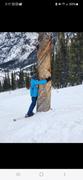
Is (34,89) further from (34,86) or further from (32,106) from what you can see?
→ (32,106)

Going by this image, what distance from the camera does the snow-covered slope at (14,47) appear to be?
146 inches

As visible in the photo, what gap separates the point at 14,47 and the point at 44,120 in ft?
2.53

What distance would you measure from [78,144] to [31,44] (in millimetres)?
1092

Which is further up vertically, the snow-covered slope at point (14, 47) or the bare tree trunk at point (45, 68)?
the snow-covered slope at point (14, 47)

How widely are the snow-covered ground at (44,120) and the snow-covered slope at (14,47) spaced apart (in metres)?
0.39

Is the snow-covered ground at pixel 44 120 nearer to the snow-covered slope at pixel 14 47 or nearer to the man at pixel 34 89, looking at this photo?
the man at pixel 34 89

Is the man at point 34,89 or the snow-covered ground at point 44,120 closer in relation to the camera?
the snow-covered ground at point 44,120

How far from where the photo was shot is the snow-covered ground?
3564mm

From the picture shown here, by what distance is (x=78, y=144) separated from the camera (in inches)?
136

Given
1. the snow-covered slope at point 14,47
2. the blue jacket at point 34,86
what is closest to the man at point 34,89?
the blue jacket at point 34,86

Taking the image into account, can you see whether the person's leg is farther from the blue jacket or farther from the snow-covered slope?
the snow-covered slope

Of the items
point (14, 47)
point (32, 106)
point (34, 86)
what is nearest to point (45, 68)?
point (34, 86)

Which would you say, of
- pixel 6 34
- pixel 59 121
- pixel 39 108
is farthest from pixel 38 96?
pixel 6 34
